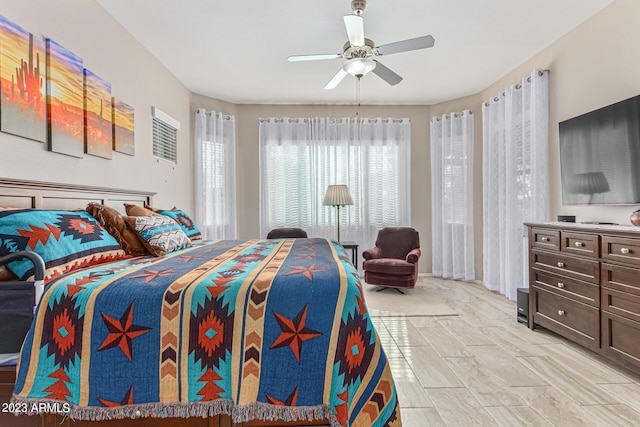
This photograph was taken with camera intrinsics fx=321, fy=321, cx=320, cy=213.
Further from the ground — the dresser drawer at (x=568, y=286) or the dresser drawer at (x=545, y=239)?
the dresser drawer at (x=545, y=239)

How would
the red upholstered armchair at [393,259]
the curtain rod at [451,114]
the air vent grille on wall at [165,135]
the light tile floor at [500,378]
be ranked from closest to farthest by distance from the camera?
the light tile floor at [500,378], the air vent grille on wall at [165,135], the red upholstered armchair at [393,259], the curtain rod at [451,114]

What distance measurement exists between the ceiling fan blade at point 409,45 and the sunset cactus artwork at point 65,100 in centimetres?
230

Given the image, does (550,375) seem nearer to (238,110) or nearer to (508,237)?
(508,237)

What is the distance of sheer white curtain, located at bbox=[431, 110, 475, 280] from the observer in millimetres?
4938

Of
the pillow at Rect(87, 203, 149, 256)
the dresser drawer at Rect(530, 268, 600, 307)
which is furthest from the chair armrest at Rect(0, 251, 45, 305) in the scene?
the dresser drawer at Rect(530, 268, 600, 307)

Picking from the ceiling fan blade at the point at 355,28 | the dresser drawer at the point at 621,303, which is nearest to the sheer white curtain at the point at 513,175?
the dresser drawer at the point at 621,303

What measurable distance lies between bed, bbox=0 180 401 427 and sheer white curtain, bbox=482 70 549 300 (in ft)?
9.61

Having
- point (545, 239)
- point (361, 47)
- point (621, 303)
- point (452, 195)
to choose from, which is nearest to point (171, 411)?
point (361, 47)

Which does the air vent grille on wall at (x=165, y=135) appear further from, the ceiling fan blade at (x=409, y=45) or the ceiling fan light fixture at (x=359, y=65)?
the ceiling fan blade at (x=409, y=45)

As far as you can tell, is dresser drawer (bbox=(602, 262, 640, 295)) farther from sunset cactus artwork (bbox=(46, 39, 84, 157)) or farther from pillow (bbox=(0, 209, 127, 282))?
sunset cactus artwork (bbox=(46, 39, 84, 157))

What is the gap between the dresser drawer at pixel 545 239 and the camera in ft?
9.16

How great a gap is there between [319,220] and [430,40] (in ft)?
10.6

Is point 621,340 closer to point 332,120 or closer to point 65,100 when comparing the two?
point 65,100

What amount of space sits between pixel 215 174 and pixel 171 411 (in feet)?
12.9
